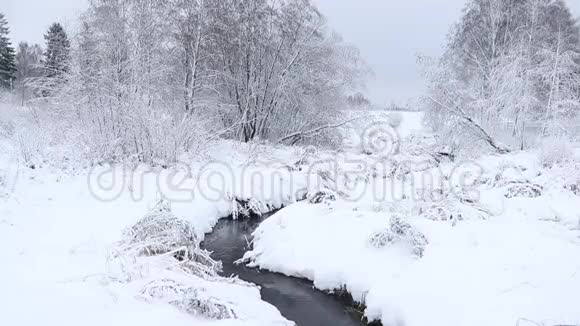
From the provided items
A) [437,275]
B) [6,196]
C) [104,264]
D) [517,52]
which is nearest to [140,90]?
[6,196]

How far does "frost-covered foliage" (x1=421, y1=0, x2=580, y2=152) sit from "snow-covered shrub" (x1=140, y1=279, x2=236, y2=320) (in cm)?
1517

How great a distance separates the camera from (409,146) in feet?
61.8

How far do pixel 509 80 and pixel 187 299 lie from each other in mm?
16330

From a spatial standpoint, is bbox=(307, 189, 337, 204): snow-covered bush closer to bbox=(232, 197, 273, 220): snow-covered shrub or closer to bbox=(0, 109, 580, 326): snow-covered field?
bbox=(0, 109, 580, 326): snow-covered field

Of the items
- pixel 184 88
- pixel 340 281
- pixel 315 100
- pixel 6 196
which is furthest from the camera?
pixel 315 100

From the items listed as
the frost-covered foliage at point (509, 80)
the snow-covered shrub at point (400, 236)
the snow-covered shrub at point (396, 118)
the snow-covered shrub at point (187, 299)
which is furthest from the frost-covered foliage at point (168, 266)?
the snow-covered shrub at point (396, 118)

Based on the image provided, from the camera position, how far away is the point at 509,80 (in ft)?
54.9

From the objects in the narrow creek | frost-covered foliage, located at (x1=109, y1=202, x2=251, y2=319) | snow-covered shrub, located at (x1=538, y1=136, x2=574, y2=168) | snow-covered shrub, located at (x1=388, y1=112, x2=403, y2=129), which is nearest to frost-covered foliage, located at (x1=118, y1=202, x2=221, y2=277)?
frost-covered foliage, located at (x1=109, y1=202, x2=251, y2=319)

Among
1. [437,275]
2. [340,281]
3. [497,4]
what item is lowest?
[340,281]

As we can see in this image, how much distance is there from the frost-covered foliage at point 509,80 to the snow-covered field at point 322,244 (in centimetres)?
475

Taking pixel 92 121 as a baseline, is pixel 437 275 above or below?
below

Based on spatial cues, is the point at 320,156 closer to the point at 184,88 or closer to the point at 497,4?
the point at 184,88

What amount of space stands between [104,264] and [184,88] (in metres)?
11.8

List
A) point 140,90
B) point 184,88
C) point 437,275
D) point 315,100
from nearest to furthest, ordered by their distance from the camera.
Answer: point 437,275, point 140,90, point 184,88, point 315,100
